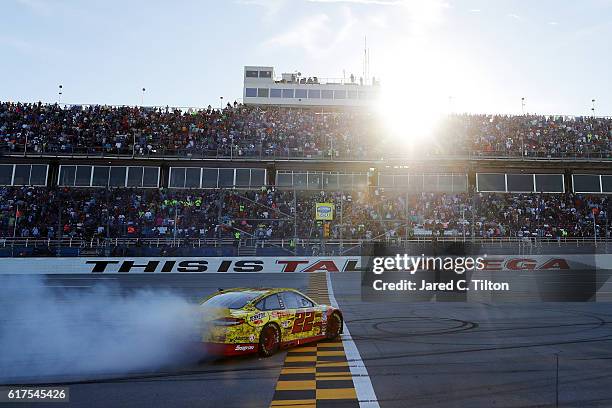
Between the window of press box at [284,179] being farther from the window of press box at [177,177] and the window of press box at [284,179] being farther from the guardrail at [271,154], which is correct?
the window of press box at [177,177]

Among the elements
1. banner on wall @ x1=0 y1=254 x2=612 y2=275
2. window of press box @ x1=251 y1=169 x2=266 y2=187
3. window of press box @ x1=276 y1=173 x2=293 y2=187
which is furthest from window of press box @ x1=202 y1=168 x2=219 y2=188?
banner on wall @ x1=0 y1=254 x2=612 y2=275

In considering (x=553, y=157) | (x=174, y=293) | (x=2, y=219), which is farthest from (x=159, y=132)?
(x=553, y=157)

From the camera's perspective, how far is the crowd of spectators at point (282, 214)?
30797 mm

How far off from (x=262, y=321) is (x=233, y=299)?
25.9 inches

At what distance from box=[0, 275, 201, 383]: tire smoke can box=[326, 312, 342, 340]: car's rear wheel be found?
2745 mm

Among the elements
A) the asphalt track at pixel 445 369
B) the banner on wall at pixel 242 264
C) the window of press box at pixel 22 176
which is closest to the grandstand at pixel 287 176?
the window of press box at pixel 22 176

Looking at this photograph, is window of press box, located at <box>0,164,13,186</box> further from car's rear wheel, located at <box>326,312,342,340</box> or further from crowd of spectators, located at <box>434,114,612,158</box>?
car's rear wheel, located at <box>326,312,342,340</box>

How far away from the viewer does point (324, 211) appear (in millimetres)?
32719

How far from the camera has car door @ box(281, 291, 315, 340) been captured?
360 inches

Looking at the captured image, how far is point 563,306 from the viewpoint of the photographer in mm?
15352

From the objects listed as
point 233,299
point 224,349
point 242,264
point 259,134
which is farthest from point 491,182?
point 224,349

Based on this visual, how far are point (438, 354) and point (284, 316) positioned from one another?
2661 millimetres

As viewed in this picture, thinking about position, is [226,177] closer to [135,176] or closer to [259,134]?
[259,134]

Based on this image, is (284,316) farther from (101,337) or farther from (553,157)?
(553,157)
